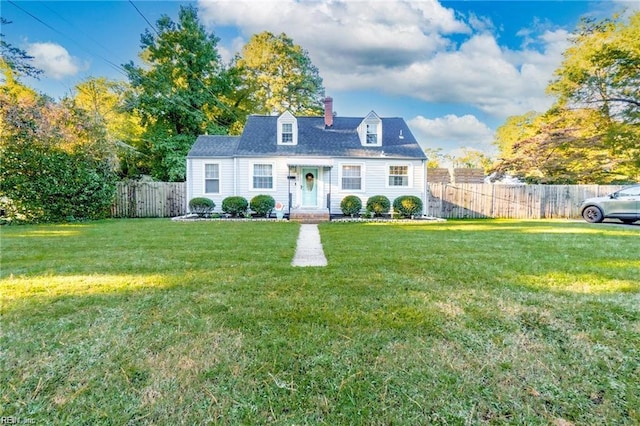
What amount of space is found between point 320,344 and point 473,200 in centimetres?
1665

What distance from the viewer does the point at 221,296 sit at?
3.25 m

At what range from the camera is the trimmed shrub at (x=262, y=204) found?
45.7 feet

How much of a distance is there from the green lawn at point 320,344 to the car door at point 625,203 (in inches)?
398

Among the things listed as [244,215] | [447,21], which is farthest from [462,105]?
[244,215]

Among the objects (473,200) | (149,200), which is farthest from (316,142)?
(149,200)

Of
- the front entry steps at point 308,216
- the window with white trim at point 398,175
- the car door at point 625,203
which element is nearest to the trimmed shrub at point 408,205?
the window with white trim at point 398,175

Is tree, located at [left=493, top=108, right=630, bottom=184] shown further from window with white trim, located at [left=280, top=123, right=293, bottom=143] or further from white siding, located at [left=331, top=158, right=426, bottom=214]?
window with white trim, located at [left=280, top=123, right=293, bottom=143]

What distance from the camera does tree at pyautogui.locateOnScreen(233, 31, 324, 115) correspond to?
81.9ft

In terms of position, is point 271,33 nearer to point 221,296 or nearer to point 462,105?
point 462,105

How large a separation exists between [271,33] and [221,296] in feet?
87.9

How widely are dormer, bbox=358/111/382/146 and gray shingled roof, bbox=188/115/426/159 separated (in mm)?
309

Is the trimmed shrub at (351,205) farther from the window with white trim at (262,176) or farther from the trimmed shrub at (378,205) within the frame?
the window with white trim at (262,176)

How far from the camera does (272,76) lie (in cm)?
2523

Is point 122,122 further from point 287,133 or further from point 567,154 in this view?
point 567,154
